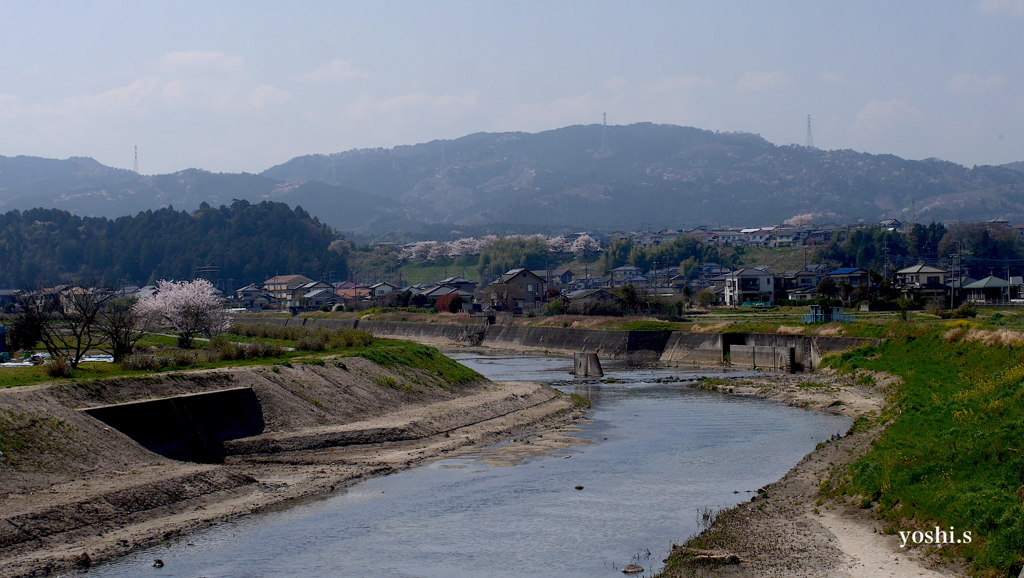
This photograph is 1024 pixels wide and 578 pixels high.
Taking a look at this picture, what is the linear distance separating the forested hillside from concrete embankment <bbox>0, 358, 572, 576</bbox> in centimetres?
10910

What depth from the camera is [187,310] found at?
1414 inches

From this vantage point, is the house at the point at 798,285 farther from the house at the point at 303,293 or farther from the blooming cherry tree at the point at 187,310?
the house at the point at 303,293

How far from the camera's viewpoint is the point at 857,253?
98.9 m

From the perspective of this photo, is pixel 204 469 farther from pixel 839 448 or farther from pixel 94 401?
pixel 839 448

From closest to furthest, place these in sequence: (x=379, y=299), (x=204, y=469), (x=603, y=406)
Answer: (x=204, y=469)
(x=603, y=406)
(x=379, y=299)

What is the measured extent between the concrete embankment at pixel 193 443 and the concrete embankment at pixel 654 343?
17628mm

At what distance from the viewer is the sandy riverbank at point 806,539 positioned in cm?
952

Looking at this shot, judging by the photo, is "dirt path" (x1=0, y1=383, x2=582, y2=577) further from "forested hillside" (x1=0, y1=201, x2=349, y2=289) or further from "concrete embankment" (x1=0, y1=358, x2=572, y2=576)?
"forested hillside" (x1=0, y1=201, x2=349, y2=289)

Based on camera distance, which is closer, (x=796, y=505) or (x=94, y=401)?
(x=796, y=505)

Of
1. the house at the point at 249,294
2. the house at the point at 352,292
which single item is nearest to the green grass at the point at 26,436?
the house at the point at 352,292

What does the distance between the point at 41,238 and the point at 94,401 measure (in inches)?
5073

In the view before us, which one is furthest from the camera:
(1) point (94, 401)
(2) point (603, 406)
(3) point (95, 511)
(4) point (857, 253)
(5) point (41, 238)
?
(5) point (41, 238)

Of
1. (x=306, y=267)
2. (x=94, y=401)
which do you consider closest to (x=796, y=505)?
(x=94, y=401)

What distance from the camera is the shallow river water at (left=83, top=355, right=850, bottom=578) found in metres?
10.8
